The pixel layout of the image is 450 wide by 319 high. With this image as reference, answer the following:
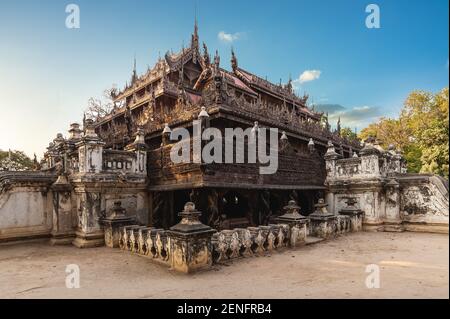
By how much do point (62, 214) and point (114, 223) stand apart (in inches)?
85.7

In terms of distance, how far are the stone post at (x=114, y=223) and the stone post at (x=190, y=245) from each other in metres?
3.35

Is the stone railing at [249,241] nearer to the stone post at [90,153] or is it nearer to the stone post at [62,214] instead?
the stone post at [90,153]

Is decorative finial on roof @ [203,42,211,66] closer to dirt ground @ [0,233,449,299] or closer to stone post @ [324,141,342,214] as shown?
stone post @ [324,141,342,214]

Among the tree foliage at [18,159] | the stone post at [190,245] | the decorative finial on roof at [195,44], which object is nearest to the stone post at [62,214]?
the stone post at [190,245]

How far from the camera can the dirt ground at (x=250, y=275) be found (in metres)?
4.78

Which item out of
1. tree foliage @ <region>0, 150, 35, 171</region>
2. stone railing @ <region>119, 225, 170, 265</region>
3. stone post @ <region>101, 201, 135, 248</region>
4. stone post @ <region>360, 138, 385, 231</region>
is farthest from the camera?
tree foliage @ <region>0, 150, 35, 171</region>

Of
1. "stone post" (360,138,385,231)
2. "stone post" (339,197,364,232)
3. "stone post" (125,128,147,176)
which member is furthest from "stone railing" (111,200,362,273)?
"stone post" (125,128,147,176)

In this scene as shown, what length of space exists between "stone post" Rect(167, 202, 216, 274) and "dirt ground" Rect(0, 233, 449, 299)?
9.0 inches

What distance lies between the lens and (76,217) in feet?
33.2

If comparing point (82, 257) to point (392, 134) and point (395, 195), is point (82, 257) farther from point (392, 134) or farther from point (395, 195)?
point (392, 134)

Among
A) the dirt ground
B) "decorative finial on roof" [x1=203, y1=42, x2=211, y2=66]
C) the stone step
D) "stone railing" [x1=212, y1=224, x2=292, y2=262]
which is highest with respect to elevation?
"decorative finial on roof" [x1=203, y1=42, x2=211, y2=66]

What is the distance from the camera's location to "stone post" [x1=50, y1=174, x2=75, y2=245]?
32.1 ft

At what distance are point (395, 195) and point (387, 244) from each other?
3621 mm
